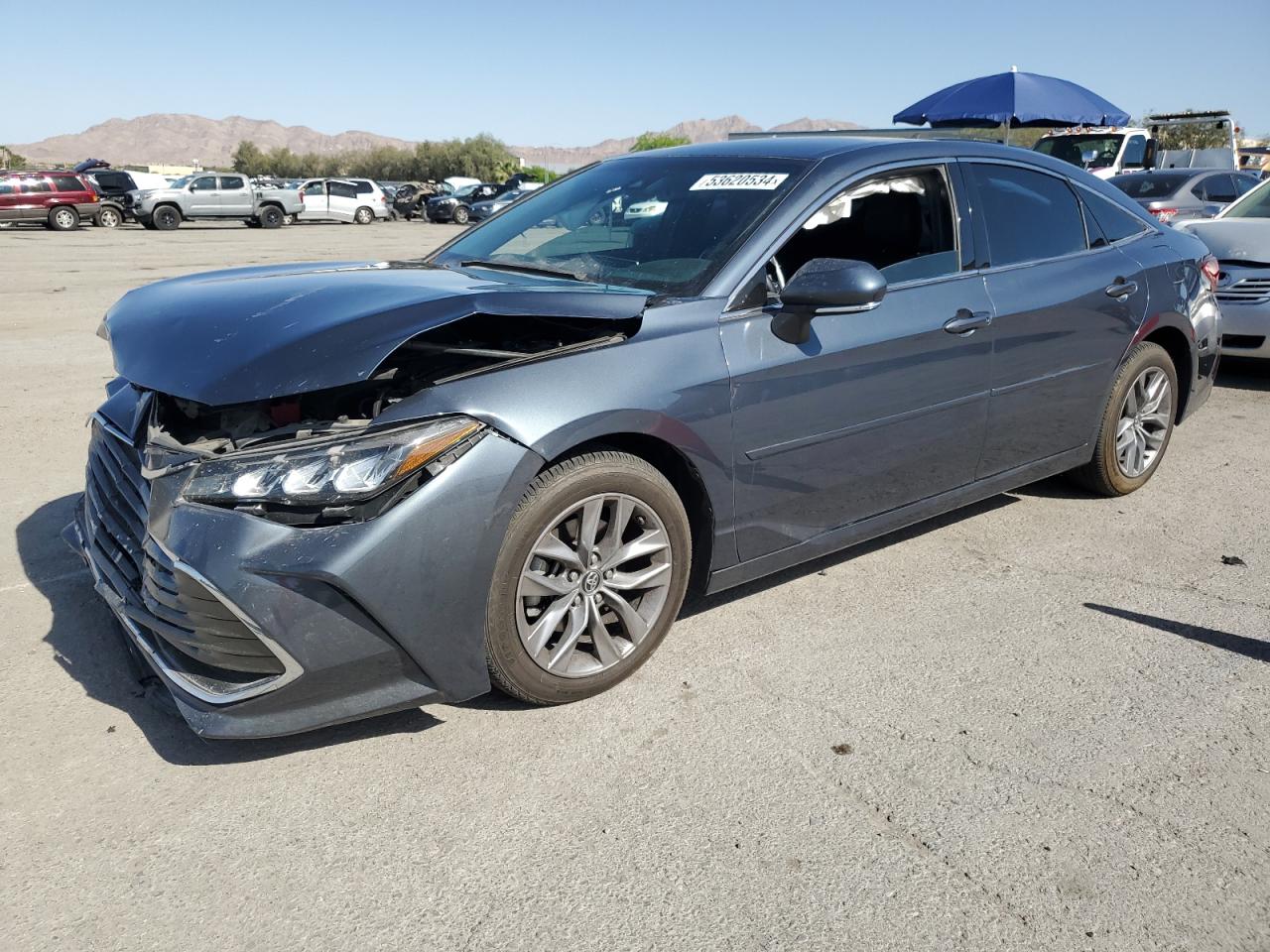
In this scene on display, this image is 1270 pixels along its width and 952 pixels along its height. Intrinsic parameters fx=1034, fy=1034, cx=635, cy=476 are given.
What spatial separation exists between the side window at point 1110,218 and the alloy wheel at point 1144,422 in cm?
68

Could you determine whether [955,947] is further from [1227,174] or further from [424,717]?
[1227,174]

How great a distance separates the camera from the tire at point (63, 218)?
29391mm

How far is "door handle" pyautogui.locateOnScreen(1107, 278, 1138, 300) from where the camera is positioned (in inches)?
185

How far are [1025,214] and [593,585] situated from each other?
8.76ft

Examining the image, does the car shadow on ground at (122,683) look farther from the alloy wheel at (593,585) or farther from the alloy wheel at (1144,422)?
the alloy wheel at (1144,422)

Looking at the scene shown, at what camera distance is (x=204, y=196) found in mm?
31859

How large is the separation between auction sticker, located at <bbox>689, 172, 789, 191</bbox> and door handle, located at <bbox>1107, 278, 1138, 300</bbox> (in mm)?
1883

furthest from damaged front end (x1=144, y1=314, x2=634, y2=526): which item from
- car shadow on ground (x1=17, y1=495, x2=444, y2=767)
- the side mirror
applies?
car shadow on ground (x1=17, y1=495, x2=444, y2=767)

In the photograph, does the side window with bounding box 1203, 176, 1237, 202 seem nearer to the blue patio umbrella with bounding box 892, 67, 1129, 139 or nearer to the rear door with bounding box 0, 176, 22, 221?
the blue patio umbrella with bounding box 892, 67, 1129, 139

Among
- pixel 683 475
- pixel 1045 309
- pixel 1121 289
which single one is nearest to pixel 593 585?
pixel 683 475

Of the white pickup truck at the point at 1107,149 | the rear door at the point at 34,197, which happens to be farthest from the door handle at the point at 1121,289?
the rear door at the point at 34,197

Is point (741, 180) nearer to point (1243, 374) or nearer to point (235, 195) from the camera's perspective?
point (1243, 374)

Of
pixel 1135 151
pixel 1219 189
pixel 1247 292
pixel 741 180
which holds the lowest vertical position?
pixel 1247 292

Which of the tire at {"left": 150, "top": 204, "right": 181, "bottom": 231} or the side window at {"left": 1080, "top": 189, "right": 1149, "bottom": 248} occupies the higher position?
the tire at {"left": 150, "top": 204, "right": 181, "bottom": 231}
